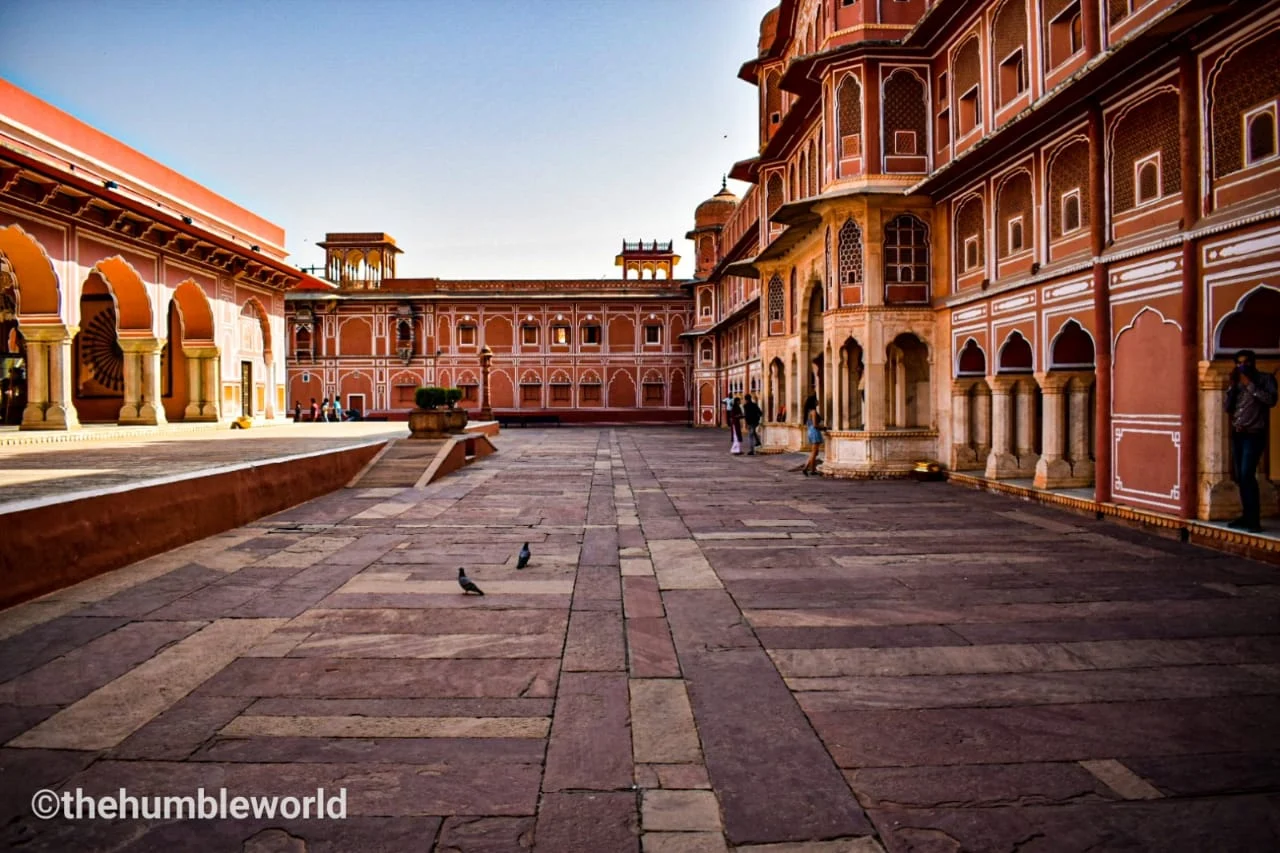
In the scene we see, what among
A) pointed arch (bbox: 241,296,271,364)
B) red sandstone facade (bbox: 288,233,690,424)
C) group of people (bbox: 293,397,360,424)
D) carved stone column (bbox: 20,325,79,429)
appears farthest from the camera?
red sandstone facade (bbox: 288,233,690,424)

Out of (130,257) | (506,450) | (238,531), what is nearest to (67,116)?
(130,257)

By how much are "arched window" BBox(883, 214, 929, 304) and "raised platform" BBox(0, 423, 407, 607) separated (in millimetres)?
9673

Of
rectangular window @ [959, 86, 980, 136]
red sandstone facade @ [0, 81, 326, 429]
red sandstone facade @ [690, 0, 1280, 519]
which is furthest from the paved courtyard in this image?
red sandstone facade @ [0, 81, 326, 429]

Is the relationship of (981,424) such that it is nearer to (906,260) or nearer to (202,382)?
(906,260)

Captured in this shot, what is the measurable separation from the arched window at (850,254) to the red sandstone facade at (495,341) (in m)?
31.8

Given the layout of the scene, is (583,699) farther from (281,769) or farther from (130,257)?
(130,257)

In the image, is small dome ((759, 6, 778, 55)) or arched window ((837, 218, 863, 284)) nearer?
arched window ((837, 218, 863, 284))

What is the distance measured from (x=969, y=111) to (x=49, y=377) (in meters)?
19.6

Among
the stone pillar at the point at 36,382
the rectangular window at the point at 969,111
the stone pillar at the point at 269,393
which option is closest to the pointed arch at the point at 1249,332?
the rectangular window at the point at 969,111

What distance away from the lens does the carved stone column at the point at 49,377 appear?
17.5 metres

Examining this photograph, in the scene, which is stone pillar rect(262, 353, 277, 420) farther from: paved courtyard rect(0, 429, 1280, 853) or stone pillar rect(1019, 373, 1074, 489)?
stone pillar rect(1019, 373, 1074, 489)

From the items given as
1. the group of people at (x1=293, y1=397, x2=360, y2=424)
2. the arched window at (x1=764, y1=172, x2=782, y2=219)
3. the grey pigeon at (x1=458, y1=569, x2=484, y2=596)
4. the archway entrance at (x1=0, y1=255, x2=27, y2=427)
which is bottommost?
the grey pigeon at (x1=458, y1=569, x2=484, y2=596)

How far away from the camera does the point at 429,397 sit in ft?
56.5

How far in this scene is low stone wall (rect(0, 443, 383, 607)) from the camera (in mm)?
5281
